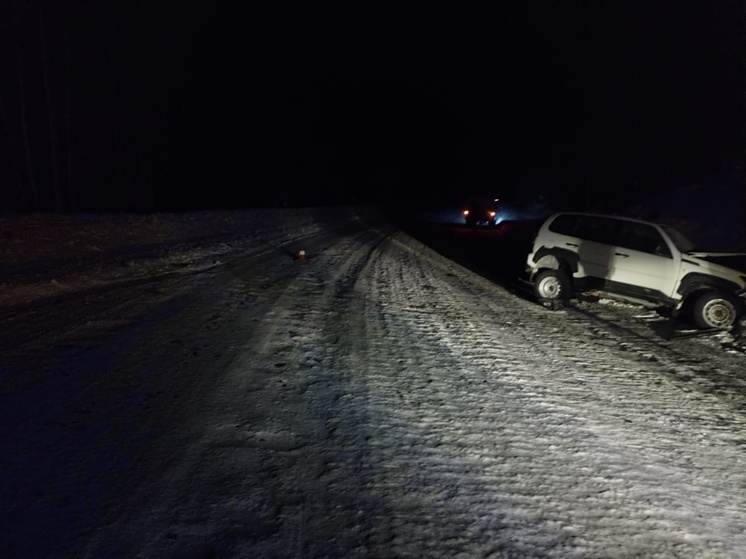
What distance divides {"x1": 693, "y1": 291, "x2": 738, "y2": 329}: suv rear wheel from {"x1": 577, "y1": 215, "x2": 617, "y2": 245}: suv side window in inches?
74.3

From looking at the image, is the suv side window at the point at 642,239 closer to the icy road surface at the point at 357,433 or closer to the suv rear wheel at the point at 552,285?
the suv rear wheel at the point at 552,285

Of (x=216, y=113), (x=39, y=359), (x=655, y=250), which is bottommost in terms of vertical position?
(x=39, y=359)

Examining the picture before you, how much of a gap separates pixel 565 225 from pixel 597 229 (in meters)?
0.66

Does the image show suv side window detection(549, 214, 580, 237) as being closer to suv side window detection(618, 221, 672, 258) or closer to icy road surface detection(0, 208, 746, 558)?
suv side window detection(618, 221, 672, 258)

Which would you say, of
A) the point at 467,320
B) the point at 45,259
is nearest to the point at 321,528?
the point at 467,320

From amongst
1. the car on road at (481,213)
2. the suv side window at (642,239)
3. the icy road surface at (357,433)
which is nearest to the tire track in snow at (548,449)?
the icy road surface at (357,433)

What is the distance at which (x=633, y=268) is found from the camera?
1114 centimetres

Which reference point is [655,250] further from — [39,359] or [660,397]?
[39,359]

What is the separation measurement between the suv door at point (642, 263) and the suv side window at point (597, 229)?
127 millimetres

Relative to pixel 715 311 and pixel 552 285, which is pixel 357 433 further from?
pixel 715 311

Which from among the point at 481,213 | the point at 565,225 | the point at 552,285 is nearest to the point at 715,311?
the point at 552,285

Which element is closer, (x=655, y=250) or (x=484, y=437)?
(x=484, y=437)

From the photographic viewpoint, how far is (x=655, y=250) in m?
11.0

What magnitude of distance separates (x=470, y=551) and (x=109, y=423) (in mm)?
3461
